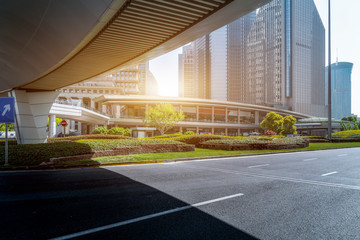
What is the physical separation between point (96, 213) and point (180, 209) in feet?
5.66

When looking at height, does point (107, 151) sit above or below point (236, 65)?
below

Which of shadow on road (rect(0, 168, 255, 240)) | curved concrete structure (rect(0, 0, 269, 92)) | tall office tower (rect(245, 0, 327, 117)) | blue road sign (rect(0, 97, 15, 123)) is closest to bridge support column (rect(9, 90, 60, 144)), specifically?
curved concrete structure (rect(0, 0, 269, 92))

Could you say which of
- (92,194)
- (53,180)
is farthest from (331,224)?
(53,180)

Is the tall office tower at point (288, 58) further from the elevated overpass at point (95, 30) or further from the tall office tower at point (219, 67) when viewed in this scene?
the elevated overpass at point (95, 30)

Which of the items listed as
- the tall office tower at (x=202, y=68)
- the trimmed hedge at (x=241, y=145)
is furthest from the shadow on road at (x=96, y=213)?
the tall office tower at (x=202, y=68)

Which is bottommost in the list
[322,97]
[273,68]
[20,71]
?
[20,71]

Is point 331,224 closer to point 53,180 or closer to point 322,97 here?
point 53,180

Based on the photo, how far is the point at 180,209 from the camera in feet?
16.3

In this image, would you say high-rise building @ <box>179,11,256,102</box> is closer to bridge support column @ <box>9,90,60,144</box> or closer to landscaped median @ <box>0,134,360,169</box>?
landscaped median @ <box>0,134,360,169</box>

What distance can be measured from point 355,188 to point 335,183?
0.75m

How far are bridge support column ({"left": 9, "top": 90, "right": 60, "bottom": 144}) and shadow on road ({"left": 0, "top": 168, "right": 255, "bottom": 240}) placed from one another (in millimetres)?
15918

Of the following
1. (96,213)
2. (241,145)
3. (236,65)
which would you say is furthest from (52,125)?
(236,65)

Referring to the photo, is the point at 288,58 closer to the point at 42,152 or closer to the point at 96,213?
the point at 42,152

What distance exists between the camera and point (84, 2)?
24.9 feet
